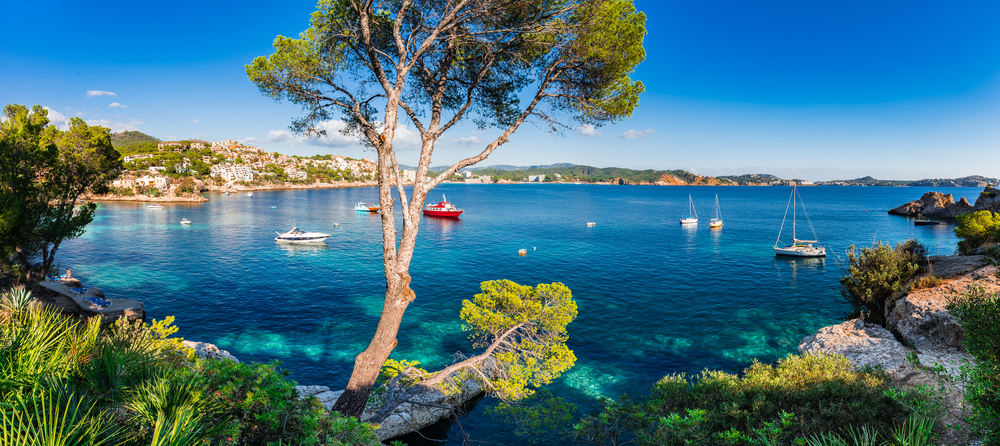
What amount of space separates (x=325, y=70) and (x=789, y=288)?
33308 millimetres

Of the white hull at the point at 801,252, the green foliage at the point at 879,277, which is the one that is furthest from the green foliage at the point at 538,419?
the white hull at the point at 801,252

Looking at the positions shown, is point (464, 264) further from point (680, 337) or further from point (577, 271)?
point (680, 337)

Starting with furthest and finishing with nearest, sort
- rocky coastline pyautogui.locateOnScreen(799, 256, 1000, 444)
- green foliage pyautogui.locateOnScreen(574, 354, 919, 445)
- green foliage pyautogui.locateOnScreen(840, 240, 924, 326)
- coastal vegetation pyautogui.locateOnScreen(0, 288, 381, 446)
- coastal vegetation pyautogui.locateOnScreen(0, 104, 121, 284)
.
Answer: green foliage pyautogui.locateOnScreen(840, 240, 924, 326), coastal vegetation pyautogui.locateOnScreen(0, 104, 121, 284), rocky coastline pyautogui.locateOnScreen(799, 256, 1000, 444), green foliage pyautogui.locateOnScreen(574, 354, 919, 445), coastal vegetation pyautogui.locateOnScreen(0, 288, 381, 446)

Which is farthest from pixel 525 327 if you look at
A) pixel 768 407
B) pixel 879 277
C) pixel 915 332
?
pixel 879 277

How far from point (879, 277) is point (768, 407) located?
15780 millimetres

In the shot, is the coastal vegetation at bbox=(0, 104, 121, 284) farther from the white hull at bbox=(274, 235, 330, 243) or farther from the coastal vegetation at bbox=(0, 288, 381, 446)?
the white hull at bbox=(274, 235, 330, 243)

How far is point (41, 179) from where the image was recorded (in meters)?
19.0

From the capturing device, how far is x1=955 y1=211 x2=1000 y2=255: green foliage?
2698 centimetres

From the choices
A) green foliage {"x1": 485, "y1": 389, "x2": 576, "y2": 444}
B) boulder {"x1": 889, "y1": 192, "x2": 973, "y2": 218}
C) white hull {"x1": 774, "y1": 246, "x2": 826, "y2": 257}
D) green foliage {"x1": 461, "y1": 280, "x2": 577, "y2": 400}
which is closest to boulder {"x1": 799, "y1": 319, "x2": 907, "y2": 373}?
green foliage {"x1": 485, "y1": 389, "x2": 576, "y2": 444}

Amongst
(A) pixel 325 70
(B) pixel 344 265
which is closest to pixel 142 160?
(B) pixel 344 265

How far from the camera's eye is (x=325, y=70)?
342 inches

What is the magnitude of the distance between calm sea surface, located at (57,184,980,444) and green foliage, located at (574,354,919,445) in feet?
19.3

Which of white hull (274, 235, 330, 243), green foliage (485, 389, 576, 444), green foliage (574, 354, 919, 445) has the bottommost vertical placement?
green foliage (485, 389, 576, 444)

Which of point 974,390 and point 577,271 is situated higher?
point 974,390
